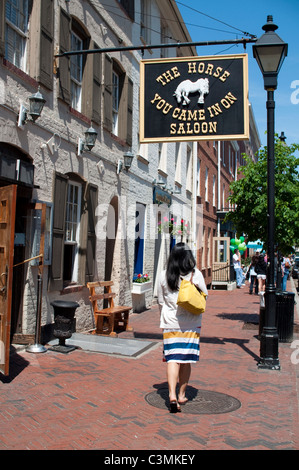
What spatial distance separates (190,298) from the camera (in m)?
5.16

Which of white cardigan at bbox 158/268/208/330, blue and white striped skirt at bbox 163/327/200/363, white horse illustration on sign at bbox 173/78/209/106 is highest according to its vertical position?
white horse illustration on sign at bbox 173/78/209/106

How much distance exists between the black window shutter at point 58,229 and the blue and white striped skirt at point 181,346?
3.78 meters

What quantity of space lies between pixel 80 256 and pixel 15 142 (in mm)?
3174

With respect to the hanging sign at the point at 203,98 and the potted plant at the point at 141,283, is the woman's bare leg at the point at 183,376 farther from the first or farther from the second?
the potted plant at the point at 141,283

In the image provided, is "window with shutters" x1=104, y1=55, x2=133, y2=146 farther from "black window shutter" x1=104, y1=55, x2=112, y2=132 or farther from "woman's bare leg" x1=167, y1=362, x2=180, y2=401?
"woman's bare leg" x1=167, y1=362, x2=180, y2=401

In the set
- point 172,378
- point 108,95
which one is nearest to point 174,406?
point 172,378

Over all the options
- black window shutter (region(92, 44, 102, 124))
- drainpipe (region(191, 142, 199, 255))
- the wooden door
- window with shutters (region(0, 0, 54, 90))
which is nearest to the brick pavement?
the wooden door

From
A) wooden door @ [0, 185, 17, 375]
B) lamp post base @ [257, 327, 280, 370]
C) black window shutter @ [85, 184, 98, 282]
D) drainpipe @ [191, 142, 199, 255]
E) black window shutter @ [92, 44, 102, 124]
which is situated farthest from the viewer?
drainpipe @ [191, 142, 199, 255]

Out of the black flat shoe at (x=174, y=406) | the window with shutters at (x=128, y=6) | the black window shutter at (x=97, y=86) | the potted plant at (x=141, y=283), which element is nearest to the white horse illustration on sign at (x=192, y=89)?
the black window shutter at (x=97, y=86)

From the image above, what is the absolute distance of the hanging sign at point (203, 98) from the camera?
8188mm

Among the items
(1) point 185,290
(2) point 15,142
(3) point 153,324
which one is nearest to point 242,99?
(2) point 15,142

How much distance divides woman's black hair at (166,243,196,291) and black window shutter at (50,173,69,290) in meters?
3.72

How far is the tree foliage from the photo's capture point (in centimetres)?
1087
